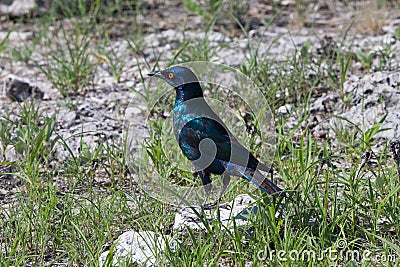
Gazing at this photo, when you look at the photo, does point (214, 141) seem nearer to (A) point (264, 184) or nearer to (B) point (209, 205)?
(A) point (264, 184)

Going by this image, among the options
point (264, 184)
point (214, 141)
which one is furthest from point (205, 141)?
point (264, 184)

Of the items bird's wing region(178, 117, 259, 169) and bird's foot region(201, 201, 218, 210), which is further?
bird's foot region(201, 201, 218, 210)

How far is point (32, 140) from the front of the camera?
14.6 ft

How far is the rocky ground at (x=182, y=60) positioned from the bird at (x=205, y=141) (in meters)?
0.84

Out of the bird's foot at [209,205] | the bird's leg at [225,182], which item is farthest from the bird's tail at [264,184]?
the bird's foot at [209,205]

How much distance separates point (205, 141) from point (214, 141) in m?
0.05

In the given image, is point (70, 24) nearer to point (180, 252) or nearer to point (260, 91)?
point (260, 91)

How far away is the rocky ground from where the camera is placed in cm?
497

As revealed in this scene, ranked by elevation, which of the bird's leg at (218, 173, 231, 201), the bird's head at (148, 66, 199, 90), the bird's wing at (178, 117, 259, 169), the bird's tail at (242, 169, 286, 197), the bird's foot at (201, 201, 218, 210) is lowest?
the bird's foot at (201, 201, 218, 210)

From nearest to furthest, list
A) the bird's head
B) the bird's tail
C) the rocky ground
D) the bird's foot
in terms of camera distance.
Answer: the bird's tail
the bird's head
the bird's foot
the rocky ground

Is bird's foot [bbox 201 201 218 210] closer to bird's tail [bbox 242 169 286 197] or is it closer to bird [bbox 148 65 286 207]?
bird [bbox 148 65 286 207]

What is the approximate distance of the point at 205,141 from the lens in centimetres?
371

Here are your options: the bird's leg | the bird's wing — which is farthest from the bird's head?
the bird's leg

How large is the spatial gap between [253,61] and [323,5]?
2.12 metres
